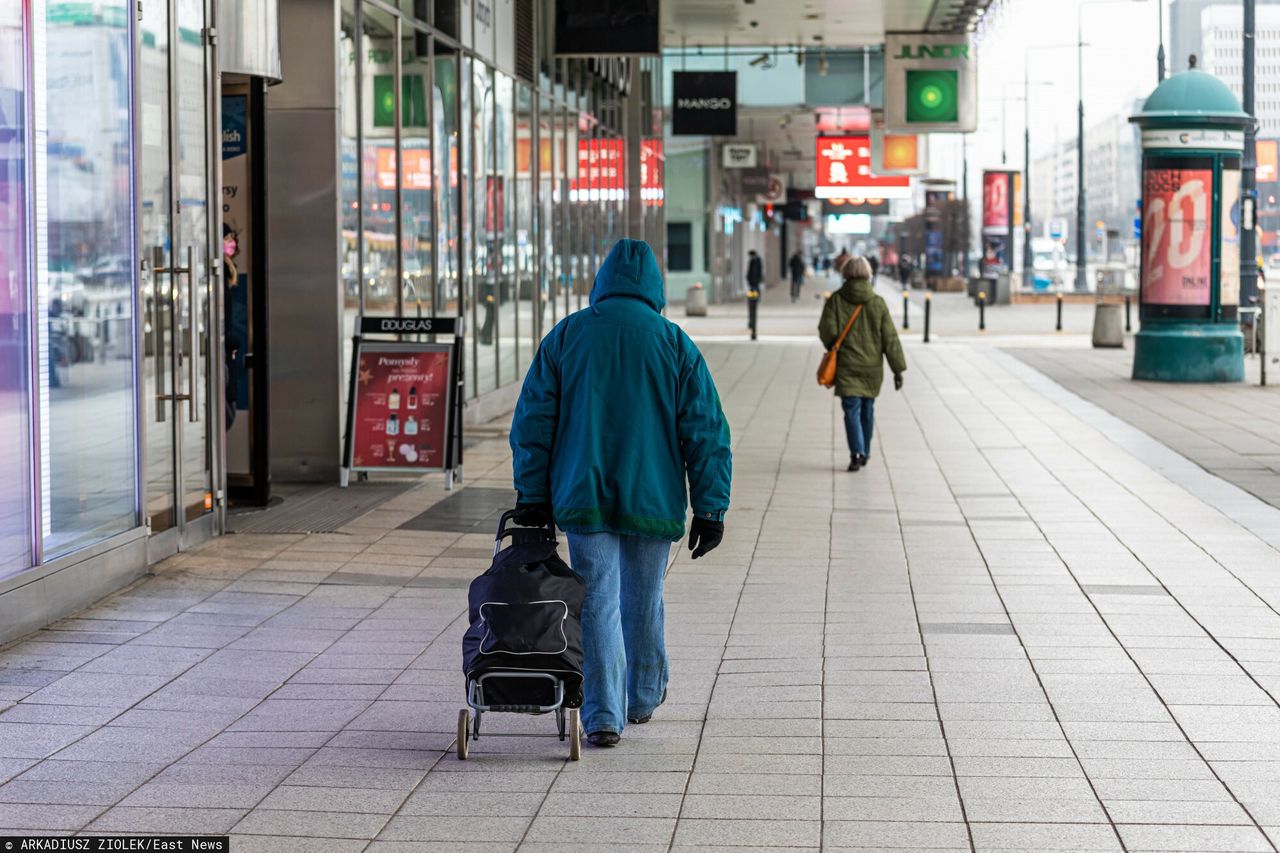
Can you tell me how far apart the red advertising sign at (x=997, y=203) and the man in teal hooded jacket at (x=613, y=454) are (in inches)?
2481

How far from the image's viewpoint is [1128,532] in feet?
34.9

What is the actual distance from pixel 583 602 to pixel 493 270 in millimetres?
12913

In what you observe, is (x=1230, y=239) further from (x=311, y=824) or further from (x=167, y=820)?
(x=167, y=820)

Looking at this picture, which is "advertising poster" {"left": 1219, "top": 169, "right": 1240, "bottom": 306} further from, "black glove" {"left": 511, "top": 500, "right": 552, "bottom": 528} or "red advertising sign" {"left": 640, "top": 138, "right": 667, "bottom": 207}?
"black glove" {"left": 511, "top": 500, "right": 552, "bottom": 528}

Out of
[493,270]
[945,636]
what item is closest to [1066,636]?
[945,636]

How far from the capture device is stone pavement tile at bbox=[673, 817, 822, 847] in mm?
4863

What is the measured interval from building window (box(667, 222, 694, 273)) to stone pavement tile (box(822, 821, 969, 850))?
4917cm

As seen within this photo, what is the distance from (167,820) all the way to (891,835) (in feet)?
6.44

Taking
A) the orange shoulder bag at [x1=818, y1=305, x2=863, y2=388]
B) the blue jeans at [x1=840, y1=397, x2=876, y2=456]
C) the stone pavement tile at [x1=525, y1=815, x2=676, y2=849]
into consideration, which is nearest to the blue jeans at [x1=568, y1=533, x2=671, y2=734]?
the stone pavement tile at [x1=525, y1=815, x2=676, y2=849]

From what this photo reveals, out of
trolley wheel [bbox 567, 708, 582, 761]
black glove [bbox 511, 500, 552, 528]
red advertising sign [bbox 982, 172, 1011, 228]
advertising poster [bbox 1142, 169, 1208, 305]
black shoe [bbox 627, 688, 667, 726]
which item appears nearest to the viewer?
trolley wheel [bbox 567, 708, 582, 761]

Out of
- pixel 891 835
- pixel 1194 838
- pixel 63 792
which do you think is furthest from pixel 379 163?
pixel 1194 838

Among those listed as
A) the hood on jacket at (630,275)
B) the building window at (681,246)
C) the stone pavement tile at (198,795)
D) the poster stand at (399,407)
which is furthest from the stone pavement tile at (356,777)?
the building window at (681,246)

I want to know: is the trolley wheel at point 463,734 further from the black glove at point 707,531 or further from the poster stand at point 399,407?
the poster stand at point 399,407

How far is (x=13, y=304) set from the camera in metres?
7.57
